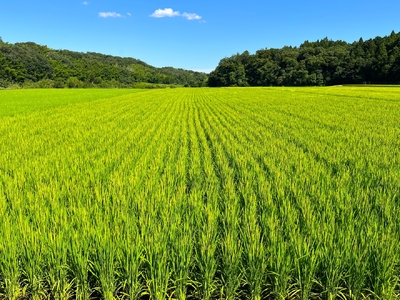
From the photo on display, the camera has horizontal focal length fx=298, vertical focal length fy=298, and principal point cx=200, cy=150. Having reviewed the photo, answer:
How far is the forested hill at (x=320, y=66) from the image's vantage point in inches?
3152

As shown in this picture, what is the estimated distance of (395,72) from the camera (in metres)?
75.7

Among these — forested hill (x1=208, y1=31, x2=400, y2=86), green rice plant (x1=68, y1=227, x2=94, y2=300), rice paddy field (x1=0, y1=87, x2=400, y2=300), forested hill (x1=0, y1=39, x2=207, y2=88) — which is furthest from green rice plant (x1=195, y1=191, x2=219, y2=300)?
forested hill (x1=0, y1=39, x2=207, y2=88)

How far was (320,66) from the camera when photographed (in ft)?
331

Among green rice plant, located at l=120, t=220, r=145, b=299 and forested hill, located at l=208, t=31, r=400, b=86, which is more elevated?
forested hill, located at l=208, t=31, r=400, b=86

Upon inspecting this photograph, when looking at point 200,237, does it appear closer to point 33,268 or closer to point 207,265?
point 207,265

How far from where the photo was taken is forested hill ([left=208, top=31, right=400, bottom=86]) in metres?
80.1

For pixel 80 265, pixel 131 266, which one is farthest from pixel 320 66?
pixel 80 265

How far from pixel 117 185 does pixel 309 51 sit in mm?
121073

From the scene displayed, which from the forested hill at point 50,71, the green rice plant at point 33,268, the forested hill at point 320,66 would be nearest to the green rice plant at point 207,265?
the green rice plant at point 33,268

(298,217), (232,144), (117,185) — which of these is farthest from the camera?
(232,144)

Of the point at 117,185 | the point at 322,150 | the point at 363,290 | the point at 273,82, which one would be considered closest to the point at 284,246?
the point at 363,290

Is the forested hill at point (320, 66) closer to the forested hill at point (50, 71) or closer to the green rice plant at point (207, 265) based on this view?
the forested hill at point (50, 71)

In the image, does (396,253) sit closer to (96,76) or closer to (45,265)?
(45,265)

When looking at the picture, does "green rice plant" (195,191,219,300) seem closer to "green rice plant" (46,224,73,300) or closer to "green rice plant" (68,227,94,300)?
"green rice plant" (68,227,94,300)
